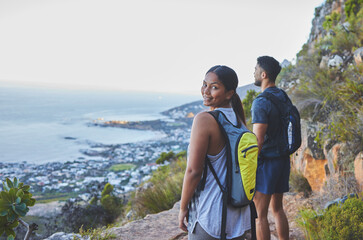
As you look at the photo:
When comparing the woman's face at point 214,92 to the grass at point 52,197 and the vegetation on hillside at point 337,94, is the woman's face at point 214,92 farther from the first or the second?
the grass at point 52,197

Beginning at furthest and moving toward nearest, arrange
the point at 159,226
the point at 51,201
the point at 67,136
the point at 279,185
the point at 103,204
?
1. the point at 67,136
2. the point at 51,201
3. the point at 103,204
4. the point at 159,226
5. the point at 279,185

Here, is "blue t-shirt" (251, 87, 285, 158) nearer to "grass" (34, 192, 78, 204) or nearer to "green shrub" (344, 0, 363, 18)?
"green shrub" (344, 0, 363, 18)

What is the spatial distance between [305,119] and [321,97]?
551mm

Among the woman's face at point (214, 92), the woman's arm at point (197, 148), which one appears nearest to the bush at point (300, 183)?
the woman's face at point (214, 92)

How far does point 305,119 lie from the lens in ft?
15.1

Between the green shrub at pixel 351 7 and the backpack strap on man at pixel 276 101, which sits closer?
the backpack strap on man at pixel 276 101

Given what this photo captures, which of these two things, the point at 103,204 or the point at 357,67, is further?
the point at 103,204

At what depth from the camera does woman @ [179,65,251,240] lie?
1.15 meters

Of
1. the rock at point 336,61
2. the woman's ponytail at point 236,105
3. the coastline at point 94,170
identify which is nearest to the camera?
the woman's ponytail at point 236,105

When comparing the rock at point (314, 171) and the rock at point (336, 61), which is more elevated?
the rock at point (336, 61)

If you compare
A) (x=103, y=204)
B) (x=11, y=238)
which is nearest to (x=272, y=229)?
(x=11, y=238)

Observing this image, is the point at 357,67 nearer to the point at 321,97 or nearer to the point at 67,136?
the point at 321,97

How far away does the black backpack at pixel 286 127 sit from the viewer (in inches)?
78.7

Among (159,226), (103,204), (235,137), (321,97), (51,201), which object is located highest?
(321,97)
